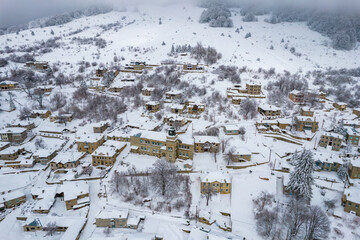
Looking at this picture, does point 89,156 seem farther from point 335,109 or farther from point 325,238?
point 335,109

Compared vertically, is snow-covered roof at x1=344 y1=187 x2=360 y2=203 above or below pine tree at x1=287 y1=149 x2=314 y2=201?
below

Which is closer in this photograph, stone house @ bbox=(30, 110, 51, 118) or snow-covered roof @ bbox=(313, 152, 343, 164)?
snow-covered roof @ bbox=(313, 152, 343, 164)

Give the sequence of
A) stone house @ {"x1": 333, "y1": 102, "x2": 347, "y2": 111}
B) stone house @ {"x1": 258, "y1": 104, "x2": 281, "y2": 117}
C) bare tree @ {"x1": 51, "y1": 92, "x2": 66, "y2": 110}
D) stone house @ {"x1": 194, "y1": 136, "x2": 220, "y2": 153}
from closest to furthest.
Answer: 1. stone house @ {"x1": 194, "y1": 136, "x2": 220, "y2": 153}
2. stone house @ {"x1": 258, "y1": 104, "x2": 281, "y2": 117}
3. stone house @ {"x1": 333, "y1": 102, "x2": 347, "y2": 111}
4. bare tree @ {"x1": 51, "y1": 92, "x2": 66, "y2": 110}

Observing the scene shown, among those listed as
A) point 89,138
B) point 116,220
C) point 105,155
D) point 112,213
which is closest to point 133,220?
point 116,220

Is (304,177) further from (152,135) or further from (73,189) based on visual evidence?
(73,189)

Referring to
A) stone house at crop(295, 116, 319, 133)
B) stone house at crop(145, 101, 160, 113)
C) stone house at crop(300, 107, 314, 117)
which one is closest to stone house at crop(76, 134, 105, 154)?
stone house at crop(145, 101, 160, 113)

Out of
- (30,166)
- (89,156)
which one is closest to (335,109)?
(89,156)

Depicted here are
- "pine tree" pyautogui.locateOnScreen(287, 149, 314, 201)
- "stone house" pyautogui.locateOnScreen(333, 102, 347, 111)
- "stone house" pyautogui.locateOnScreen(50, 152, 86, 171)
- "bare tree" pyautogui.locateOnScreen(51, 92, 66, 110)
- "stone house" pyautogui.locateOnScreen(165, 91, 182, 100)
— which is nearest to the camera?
"pine tree" pyautogui.locateOnScreen(287, 149, 314, 201)

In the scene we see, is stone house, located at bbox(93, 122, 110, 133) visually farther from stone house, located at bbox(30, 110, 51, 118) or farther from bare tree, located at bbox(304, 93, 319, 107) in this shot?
bare tree, located at bbox(304, 93, 319, 107)

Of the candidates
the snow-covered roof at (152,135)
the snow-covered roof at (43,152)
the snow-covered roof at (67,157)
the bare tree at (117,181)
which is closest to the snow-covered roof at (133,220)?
the bare tree at (117,181)
